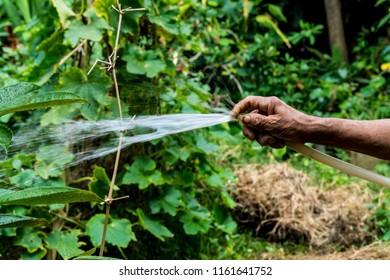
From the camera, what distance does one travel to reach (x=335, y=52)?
618cm

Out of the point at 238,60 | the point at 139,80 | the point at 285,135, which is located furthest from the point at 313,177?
the point at 285,135

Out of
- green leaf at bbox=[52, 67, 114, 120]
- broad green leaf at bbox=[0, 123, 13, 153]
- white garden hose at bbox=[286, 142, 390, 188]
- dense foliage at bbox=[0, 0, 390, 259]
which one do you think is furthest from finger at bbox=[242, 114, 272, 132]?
green leaf at bbox=[52, 67, 114, 120]

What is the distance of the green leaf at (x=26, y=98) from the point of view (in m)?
1.05

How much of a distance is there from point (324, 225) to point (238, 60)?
6.60 ft

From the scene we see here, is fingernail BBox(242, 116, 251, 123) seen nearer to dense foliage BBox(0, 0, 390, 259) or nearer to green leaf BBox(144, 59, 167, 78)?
dense foliage BBox(0, 0, 390, 259)

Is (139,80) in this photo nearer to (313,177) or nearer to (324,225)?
(324,225)

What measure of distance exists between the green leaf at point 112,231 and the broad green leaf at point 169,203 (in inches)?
7.7

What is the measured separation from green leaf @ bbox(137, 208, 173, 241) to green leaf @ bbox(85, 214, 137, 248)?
106mm

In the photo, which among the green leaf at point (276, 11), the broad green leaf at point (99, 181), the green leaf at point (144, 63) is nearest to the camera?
the broad green leaf at point (99, 181)

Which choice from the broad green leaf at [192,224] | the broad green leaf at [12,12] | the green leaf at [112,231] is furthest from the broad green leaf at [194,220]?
the broad green leaf at [12,12]

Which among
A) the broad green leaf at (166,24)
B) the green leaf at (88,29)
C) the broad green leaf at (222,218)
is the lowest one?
the broad green leaf at (222,218)

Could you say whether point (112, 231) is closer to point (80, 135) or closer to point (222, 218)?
point (80, 135)

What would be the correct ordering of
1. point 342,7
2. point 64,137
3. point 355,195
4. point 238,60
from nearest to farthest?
point 64,137
point 355,195
point 238,60
point 342,7

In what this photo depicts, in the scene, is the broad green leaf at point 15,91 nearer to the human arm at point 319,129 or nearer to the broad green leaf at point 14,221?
the broad green leaf at point 14,221
